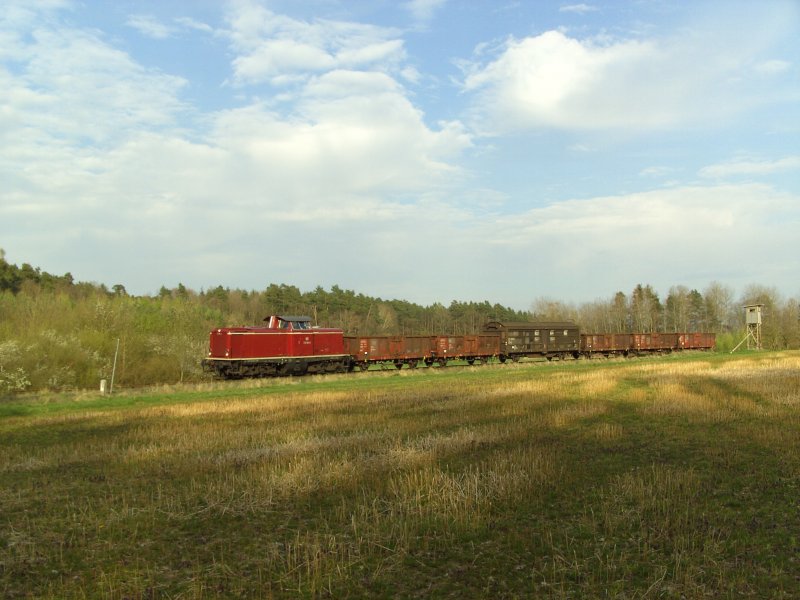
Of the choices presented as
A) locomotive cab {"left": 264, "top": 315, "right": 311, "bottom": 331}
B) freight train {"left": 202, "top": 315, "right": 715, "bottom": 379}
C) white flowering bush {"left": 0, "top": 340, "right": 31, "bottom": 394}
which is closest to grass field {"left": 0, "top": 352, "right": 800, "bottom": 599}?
white flowering bush {"left": 0, "top": 340, "right": 31, "bottom": 394}

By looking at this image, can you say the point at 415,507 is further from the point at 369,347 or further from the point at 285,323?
the point at 369,347

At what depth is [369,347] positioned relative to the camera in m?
43.7

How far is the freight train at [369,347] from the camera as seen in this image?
3750cm

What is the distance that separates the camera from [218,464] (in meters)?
11.7

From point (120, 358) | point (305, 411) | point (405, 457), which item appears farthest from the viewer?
point (120, 358)

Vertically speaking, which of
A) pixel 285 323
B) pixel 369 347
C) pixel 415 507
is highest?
pixel 285 323

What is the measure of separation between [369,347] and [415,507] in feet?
116

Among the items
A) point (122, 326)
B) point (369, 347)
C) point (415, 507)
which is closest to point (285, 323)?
point (369, 347)

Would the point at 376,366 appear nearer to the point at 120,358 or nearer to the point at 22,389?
the point at 120,358

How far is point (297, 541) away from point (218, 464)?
521 centimetres

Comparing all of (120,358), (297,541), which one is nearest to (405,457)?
(297,541)

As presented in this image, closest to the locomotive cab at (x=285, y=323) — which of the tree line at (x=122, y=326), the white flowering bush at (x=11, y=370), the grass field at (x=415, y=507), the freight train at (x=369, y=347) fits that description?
the freight train at (x=369, y=347)

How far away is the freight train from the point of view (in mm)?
37500

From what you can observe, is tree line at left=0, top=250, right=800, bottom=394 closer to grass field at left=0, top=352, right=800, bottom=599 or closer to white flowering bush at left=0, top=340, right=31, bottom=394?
white flowering bush at left=0, top=340, right=31, bottom=394
